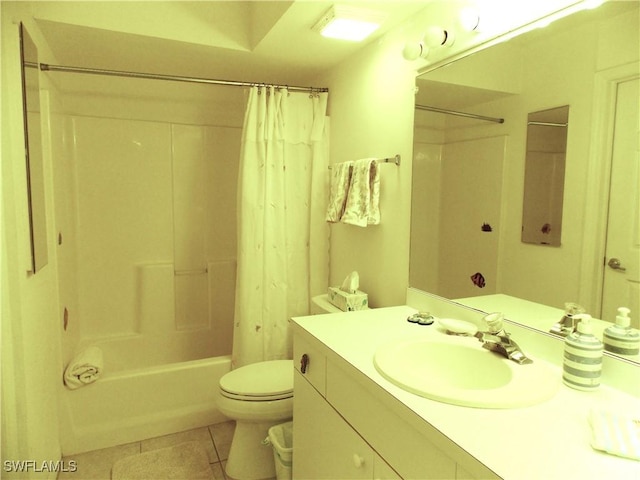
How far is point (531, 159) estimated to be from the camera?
1.25 m

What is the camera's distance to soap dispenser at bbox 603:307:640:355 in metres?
0.98

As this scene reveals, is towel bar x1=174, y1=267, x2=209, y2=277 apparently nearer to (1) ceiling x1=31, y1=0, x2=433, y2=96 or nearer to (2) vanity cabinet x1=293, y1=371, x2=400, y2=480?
(1) ceiling x1=31, y1=0, x2=433, y2=96

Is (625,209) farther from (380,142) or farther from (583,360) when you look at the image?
(380,142)

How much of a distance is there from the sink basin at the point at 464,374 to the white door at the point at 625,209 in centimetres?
26

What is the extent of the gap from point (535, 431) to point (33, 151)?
73.8 inches

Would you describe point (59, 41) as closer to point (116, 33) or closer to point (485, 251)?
point (116, 33)

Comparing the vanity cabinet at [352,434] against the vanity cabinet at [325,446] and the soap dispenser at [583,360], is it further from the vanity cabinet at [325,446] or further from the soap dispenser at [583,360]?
the soap dispenser at [583,360]

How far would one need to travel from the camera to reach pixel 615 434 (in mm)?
758

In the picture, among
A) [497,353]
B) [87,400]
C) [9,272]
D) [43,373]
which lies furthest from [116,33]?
[497,353]

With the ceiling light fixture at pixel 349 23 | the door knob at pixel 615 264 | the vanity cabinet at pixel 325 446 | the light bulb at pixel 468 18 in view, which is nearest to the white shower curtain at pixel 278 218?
the ceiling light fixture at pixel 349 23

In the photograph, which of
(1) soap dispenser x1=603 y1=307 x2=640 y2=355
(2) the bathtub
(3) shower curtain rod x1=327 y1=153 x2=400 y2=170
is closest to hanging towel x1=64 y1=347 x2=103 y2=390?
(2) the bathtub

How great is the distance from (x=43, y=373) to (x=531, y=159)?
2.00 metres

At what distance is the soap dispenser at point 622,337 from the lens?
3.23 ft

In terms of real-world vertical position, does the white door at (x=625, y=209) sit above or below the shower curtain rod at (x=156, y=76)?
below
